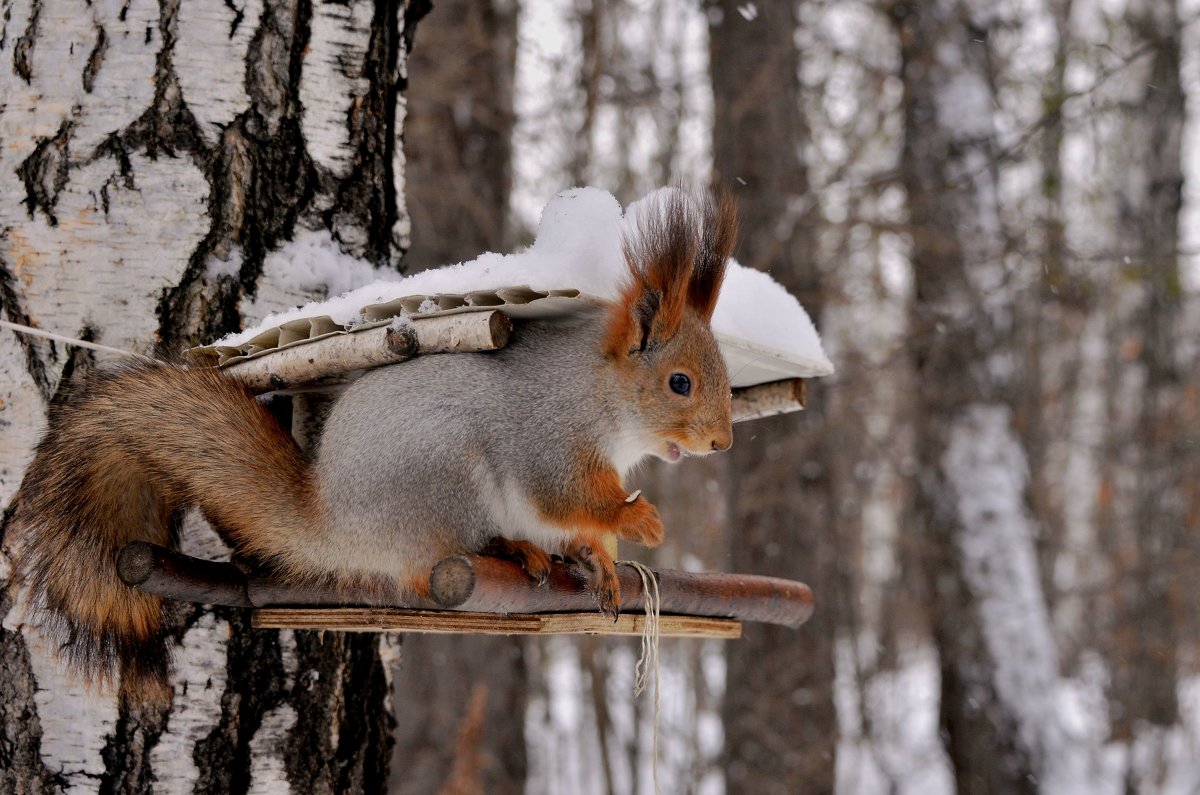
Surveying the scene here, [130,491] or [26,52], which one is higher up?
[26,52]

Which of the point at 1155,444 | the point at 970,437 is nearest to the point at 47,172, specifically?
the point at 970,437

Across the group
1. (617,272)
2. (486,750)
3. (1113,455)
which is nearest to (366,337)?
(617,272)

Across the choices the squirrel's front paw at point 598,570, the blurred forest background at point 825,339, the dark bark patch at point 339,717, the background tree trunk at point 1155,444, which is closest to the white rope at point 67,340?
the dark bark patch at point 339,717

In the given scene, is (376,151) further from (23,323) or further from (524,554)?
(524,554)

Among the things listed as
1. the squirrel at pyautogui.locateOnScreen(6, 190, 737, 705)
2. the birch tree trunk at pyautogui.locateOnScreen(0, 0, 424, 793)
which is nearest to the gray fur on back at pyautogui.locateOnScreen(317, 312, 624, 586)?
the squirrel at pyautogui.locateOnScreen(6, 190, 737, 705)

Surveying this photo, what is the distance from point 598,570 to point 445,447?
→ 24 cm

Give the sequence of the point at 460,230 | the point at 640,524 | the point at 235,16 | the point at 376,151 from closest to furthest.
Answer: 1. the point at 640,524
2. the point at 235,16
3. the point at 376,151
4. the point at 460,230

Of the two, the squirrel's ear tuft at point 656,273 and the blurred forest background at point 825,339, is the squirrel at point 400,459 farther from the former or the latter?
the blurred forest background at point 825,339

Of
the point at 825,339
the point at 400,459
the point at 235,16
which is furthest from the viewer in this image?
the point at 825,339

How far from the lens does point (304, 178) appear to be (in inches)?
64.6

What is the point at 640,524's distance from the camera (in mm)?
1426

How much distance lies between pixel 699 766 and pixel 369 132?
4.09m

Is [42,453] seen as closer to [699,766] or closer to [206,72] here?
[206,72]

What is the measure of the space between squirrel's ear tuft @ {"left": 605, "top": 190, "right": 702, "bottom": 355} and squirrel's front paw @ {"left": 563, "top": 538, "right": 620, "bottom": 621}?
244mm
